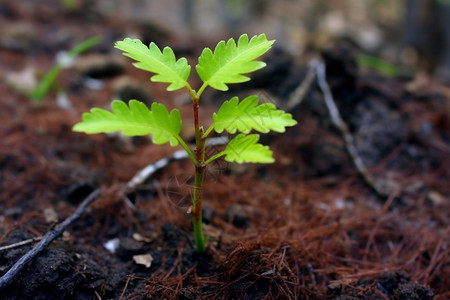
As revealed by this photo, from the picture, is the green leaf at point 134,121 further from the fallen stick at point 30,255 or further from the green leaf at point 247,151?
the fallen stick at point 30,255

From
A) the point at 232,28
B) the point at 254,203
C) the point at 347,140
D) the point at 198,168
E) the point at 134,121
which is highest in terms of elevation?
the point at 134,121

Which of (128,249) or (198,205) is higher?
(198,205)

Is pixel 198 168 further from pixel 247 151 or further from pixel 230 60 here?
pixel 230 60

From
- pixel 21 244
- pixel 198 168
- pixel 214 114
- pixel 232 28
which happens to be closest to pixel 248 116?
pixel 214 114

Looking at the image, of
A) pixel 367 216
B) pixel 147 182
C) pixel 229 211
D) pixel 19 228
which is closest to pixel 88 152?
pixel 147 182

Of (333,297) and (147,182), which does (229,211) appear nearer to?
(147,182)

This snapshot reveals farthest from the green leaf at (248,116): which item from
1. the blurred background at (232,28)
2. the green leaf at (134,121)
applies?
the blurred background at (232,28)
